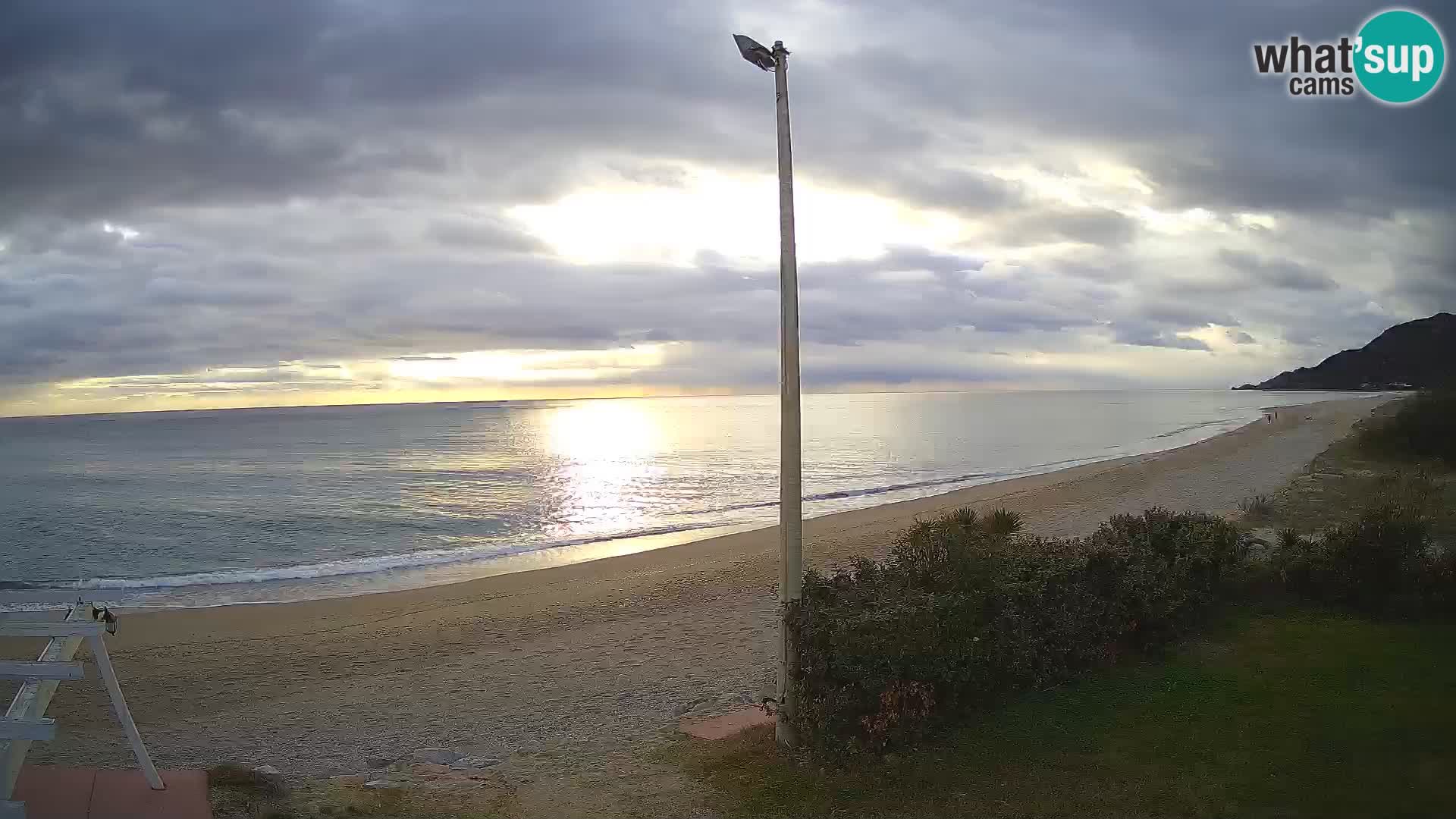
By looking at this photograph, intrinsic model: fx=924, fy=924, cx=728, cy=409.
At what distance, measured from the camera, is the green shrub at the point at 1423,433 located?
27.2 metres

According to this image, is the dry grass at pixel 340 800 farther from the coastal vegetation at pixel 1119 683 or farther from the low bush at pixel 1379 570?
the low bush at pixel 1379 570

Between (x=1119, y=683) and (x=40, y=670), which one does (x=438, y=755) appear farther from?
(x=1119, y=683)

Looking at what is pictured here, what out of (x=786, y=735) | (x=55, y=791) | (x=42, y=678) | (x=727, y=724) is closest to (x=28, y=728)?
(x=42, y=678)

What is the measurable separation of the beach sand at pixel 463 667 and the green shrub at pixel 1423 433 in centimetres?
1047

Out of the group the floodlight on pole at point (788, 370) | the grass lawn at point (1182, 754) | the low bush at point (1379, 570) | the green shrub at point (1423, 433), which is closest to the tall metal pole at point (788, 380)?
the floodlight on pole at point (788, 370)

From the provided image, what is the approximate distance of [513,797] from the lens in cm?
698

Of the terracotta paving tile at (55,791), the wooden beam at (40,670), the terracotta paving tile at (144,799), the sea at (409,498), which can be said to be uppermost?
the wooden beam at (40,670)

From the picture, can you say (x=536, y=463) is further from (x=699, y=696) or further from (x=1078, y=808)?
(x=1078, y=808)

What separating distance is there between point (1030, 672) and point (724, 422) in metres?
120

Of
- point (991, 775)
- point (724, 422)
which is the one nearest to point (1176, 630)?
point (991, 775)

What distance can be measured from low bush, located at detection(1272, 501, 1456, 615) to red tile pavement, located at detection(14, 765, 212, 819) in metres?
10.4

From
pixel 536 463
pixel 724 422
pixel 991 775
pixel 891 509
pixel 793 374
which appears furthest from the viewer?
pixel 724 422

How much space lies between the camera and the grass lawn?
5824mm

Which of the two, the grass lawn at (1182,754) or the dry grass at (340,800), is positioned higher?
the grass lawn at (1182,754)
